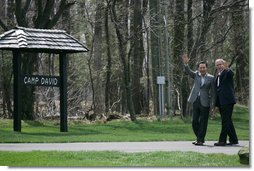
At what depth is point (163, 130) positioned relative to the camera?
15375mm

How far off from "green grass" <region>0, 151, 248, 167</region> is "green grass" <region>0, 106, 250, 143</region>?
2.73 m

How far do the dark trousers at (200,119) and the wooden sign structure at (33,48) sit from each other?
434cm

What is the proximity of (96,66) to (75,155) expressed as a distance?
58.6ft

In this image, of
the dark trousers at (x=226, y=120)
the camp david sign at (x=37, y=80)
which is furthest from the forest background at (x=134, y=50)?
the dark trousers at (x=226, y=120)

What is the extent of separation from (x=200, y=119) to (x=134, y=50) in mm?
15721

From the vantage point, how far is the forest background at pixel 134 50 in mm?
20556

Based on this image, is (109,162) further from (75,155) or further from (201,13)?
(201,13)

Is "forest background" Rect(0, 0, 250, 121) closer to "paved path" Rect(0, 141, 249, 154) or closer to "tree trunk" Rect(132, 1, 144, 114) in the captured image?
"tree trunk" Rect(132, 1, 144, 114)

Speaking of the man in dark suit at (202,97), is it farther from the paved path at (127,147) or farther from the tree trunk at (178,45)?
the tree trunk at (178,45)

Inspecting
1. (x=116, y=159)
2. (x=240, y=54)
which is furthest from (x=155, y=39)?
(x=116, y=159)

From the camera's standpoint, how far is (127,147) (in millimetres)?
10547

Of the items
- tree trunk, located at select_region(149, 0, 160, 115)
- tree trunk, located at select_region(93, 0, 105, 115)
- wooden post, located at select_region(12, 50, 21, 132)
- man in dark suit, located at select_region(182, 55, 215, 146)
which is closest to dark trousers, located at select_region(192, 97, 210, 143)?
man in dark suit, located at select_region(182, 55, 215, 146)

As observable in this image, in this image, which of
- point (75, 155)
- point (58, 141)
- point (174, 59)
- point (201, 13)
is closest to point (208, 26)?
point (201, 13)

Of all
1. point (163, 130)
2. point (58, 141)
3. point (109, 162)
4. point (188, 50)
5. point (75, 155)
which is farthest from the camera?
point (188, 50)
